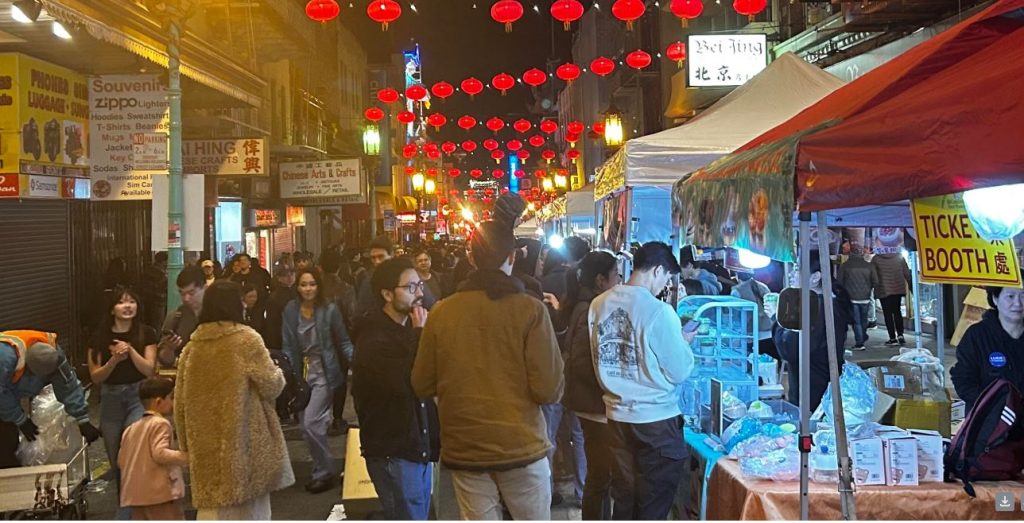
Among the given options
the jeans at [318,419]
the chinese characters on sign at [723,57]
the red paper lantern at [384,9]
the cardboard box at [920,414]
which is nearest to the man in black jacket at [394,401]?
the jeans at [318,419]

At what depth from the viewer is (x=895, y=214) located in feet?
22.5

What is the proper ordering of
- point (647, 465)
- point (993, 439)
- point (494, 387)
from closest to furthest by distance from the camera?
point (494, 387) → point (993, 439) → point (647, 465)

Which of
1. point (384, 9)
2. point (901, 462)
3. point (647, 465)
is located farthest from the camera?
point (384, 9)

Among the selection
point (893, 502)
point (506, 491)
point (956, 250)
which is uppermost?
point (956, 250)

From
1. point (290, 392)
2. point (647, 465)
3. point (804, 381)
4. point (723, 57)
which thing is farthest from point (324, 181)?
point (804, 381)

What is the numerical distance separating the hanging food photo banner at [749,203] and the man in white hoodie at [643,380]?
0.42 metres

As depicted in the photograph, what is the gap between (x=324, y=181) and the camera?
22.3 metres

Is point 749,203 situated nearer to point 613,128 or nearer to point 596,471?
point 596,471

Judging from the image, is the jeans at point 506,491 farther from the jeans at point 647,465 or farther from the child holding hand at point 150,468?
the child holding hand at point 150,468

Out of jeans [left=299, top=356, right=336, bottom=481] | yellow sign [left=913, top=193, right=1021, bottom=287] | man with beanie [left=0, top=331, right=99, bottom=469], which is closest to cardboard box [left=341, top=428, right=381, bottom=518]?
jeans [left=299, top=356, right=336, bottom=481]

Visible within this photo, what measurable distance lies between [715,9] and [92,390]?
22728 millimetres

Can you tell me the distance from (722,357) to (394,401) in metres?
3.10

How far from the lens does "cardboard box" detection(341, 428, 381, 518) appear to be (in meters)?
6.65

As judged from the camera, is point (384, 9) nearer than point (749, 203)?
No
